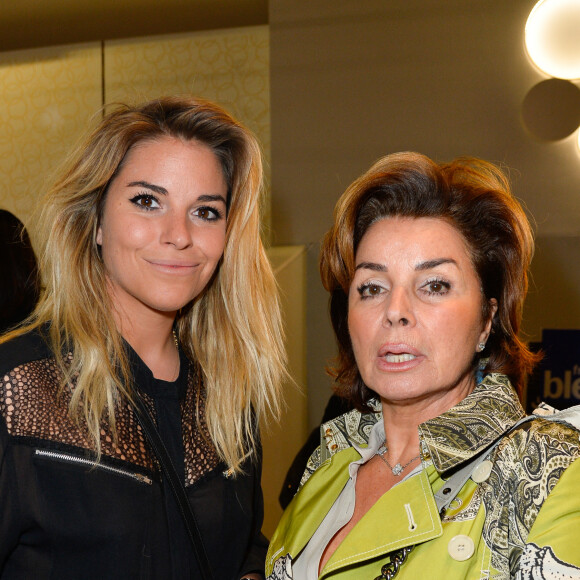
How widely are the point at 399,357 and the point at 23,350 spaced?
2.66 ft

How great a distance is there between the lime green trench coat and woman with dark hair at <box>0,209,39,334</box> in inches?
61.9

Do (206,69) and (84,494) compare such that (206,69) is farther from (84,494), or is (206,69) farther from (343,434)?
(84,494)

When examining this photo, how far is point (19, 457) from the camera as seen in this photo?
1492mm

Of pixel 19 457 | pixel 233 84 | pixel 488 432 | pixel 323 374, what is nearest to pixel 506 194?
pixel 488 432

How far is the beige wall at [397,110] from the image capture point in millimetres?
3324

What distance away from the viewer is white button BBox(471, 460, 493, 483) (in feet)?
4.44

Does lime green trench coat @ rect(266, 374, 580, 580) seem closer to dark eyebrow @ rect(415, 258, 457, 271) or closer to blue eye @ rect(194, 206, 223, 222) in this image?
dark eyebrow @ rect(415, 258, 457, 271)

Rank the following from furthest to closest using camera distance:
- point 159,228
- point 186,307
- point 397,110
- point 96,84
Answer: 1. point 96,84
2. point 397,110
3. point 186,307
4. point 159,228

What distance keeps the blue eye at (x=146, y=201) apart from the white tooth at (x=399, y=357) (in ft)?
2.21

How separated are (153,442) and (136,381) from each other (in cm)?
16

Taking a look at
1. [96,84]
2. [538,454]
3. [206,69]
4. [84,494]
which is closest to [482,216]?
[538,454]

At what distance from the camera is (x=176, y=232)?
1.76 metres

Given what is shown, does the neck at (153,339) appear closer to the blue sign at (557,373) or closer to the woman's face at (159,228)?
the woman's face at (159,228)

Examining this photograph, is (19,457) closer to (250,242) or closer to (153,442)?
(153,442)
